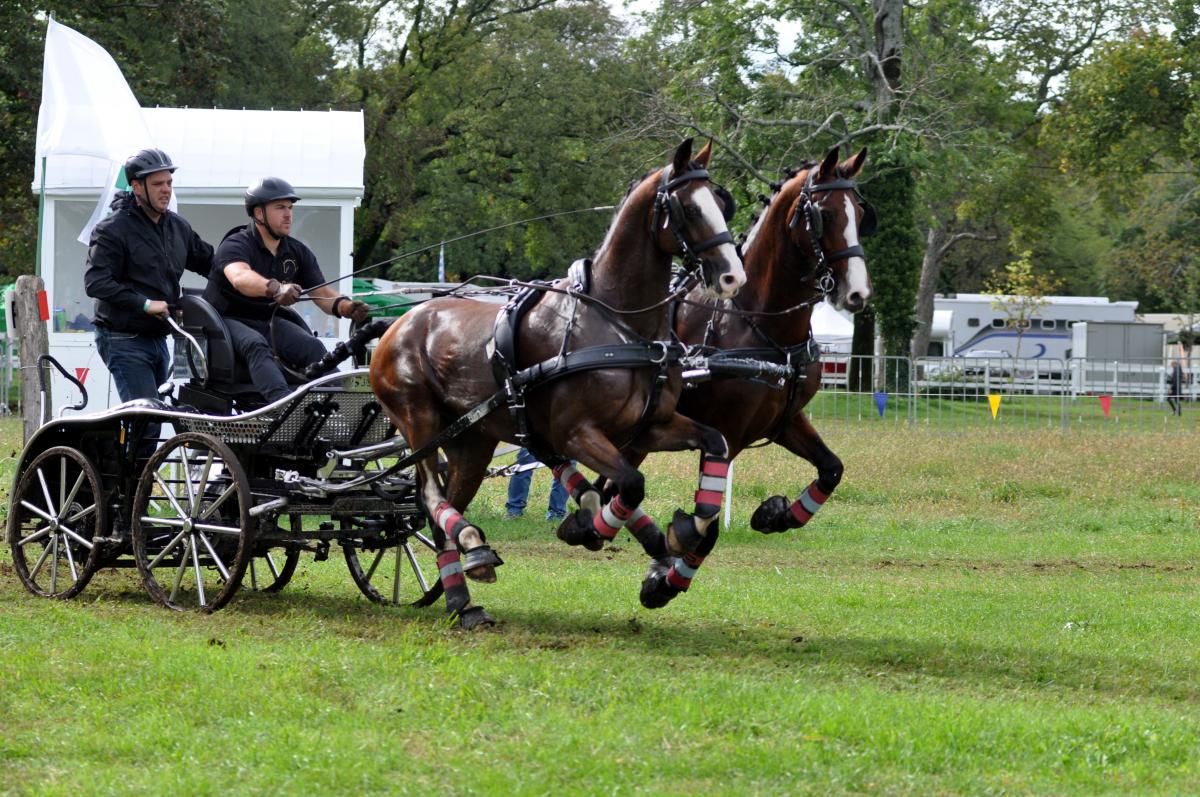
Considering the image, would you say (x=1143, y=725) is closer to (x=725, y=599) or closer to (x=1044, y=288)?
(x=725, y=599)

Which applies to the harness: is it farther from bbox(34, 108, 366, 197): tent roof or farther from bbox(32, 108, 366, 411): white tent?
bbox(34, 108, 366, 197): tent roof

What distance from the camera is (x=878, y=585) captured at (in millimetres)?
10250

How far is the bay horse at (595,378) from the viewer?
7.19 meters

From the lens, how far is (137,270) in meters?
8.83

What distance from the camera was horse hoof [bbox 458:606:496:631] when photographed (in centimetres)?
761

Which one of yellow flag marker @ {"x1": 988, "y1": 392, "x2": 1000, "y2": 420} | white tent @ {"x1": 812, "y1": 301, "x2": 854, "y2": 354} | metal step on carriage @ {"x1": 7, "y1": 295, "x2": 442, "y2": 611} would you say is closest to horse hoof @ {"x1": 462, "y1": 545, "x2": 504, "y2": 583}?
metal step on carriage @ {"x1": 7, "y1": 295, "x2": 442, "y2": 611}

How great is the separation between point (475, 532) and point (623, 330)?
127 cm

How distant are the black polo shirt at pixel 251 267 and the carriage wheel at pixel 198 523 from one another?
0.86 metres

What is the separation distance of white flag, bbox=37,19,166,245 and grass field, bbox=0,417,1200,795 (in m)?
5.16

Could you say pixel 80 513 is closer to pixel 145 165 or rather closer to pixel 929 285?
pixel 145 165

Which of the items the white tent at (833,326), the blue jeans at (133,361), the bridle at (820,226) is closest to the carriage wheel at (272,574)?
the blue jeans at (133,361)

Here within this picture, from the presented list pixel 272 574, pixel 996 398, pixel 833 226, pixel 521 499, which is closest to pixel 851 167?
pixel 833 226

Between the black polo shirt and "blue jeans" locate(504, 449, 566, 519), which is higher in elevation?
the black polo shirt

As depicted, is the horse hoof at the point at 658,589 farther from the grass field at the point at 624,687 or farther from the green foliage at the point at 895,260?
the green foliage at the point at 895,260
